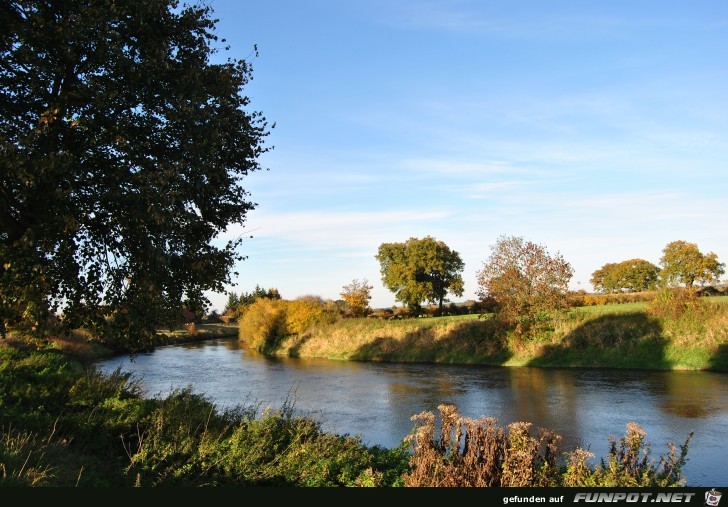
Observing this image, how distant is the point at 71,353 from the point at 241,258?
2261 cm

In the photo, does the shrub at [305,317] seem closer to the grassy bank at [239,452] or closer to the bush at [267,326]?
the bush at [267,326]

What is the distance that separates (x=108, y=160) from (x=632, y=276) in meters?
95.1

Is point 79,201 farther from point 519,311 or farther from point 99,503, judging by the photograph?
point 519,311

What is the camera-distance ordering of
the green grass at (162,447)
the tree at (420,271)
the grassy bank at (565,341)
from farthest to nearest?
the tree at (420,271) < the grassy bank at (565,341) < the green grass at (162,447)

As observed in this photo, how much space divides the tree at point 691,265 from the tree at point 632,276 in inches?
284

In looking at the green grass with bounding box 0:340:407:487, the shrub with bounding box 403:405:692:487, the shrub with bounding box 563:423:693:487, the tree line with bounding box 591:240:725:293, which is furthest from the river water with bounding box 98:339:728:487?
the tree line with bounding box 591:240:725:293

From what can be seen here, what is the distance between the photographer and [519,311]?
3772cm

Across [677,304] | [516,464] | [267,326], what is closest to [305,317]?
[267,326]

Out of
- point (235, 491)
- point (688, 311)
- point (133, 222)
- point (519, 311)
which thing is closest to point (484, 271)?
point (519, 311)

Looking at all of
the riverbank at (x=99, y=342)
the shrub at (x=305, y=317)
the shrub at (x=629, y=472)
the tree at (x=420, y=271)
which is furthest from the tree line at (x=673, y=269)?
the shrub at (x=629, y=472)

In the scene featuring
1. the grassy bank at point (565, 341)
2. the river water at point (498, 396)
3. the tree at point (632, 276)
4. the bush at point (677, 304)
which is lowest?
the river water at point (498, 396)

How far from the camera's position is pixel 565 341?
36688 mm

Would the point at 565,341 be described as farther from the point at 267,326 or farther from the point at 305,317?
the point at 267,326

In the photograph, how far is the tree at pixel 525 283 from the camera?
1463 inches
